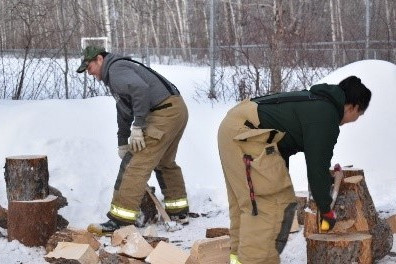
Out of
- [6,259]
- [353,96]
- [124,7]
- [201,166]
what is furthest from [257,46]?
[124,7]

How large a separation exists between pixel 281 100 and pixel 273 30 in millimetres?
7552

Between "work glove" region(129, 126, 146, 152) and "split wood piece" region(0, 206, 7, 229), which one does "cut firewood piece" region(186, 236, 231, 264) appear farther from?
"split wood piece" region(0, 206, 7, 229)

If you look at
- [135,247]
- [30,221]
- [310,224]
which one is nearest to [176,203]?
[135,247]

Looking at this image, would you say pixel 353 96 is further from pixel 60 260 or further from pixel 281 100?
pixel 60 260

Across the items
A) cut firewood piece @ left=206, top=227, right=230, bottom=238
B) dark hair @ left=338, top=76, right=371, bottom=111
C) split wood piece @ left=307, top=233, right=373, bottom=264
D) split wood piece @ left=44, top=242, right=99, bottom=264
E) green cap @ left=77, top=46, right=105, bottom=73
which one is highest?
green cap @ left=77, top=46, right=105, bottom=73

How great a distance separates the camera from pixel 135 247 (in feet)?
16.5

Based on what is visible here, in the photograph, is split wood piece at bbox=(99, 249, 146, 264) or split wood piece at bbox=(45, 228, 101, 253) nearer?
split wood piece at bbox=(99, 249, 146, 264)

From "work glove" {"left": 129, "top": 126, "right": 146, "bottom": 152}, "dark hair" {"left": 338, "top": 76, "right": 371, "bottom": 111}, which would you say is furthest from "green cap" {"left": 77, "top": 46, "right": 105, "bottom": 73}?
"dark hair" {"left": 338, "top": 76, "right": 371, "bottom": 111}

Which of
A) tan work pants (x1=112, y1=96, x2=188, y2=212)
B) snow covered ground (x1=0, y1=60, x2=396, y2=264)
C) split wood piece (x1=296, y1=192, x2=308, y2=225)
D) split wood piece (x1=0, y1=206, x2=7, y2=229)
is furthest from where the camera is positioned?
snow covered ground (x1=0, y1=60, x2=396, y2=264)

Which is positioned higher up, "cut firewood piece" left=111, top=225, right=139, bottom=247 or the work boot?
"cut firewood piece" left=111, top=225, right=139, bottom=247

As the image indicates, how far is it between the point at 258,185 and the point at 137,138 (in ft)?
6.26

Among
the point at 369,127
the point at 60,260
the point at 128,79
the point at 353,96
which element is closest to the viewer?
the point at 353,96

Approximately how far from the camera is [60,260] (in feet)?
16.2

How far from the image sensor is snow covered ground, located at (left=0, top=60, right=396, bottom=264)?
257 inches
